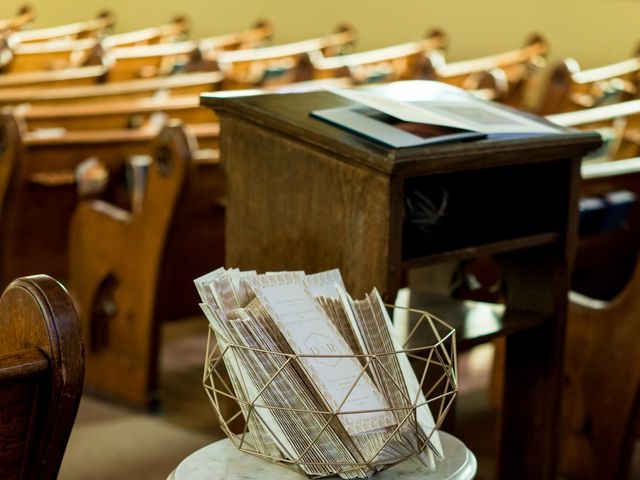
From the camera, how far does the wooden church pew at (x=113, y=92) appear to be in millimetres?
4637

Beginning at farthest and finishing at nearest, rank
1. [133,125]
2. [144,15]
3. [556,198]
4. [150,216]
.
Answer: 1. [144,15]
2. [133,125]
3. [150,216]
4. [556,198]

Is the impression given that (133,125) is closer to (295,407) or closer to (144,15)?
(295,407)

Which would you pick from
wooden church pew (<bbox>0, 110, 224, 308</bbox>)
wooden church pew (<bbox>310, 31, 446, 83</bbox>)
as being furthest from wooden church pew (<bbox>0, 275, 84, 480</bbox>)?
wooden church pew (<bbox>310, 31, 446, 83</bbox>)

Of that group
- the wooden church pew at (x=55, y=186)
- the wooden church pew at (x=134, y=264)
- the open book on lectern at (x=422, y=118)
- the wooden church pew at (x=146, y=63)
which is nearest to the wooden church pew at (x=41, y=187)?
the wooden church pew at (x=55, y=186)

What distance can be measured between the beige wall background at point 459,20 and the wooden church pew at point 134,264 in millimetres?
4471

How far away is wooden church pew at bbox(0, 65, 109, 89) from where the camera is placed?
541 centimetres

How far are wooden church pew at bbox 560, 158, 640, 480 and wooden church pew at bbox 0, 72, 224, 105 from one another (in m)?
2.57

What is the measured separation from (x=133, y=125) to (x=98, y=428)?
4.71ft

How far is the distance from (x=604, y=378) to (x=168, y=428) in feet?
4.14

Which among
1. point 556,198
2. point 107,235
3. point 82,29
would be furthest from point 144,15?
point 556,198

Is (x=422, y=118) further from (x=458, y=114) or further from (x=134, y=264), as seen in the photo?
(x=134, y=264)

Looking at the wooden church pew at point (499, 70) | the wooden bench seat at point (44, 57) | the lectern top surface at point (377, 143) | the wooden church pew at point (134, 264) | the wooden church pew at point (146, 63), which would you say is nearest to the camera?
the lectern top surface at point (377, 143)

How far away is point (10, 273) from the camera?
376 centimetres

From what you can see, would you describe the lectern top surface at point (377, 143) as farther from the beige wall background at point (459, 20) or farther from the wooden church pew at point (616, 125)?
the beige wall background at point (459, 20)
